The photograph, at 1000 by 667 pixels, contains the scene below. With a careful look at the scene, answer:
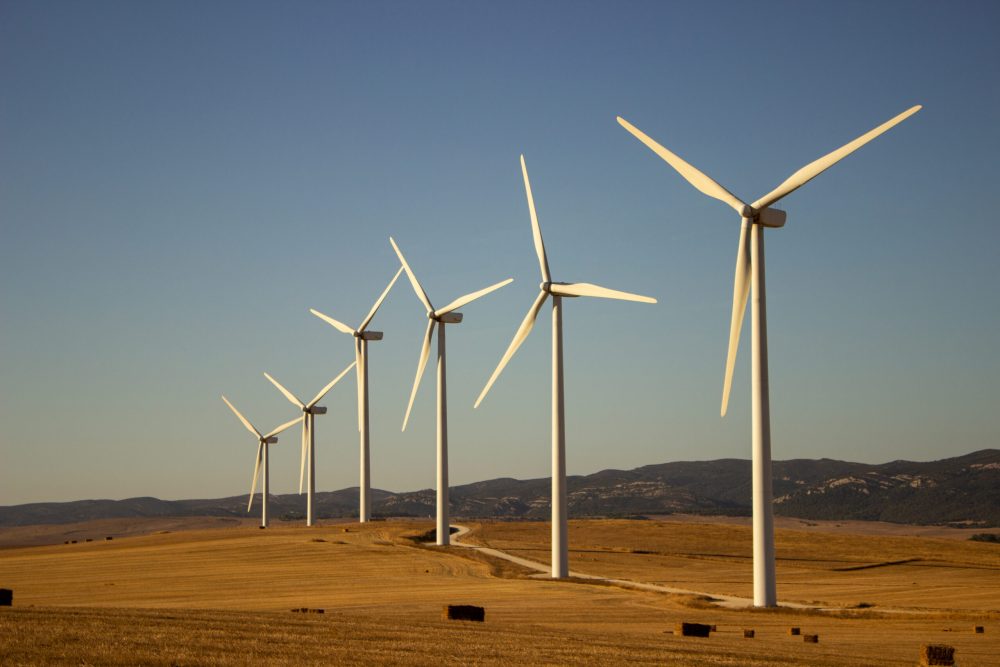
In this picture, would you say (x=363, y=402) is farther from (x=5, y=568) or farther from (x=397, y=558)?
(x=5, y=568)

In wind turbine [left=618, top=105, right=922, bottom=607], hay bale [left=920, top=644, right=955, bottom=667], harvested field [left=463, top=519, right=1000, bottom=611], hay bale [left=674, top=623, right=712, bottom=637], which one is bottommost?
harvested field [left=463, top=519, right=1000, bottom=611]

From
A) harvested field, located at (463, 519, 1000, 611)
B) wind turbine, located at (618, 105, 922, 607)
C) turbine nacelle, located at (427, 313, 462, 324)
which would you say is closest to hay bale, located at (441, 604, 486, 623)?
wind turbine, located at (618, 105, 922, 607)

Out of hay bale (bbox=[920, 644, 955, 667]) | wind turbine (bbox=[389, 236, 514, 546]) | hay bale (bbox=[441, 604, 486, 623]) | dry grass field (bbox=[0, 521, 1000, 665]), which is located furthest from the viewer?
wind turbine (bbox=[389, 236, 514, 546])

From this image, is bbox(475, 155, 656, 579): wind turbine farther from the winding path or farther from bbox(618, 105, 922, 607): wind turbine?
bbox(618, 105, 922, 607): wind turbine

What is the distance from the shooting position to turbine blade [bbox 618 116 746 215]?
5122 centimetres

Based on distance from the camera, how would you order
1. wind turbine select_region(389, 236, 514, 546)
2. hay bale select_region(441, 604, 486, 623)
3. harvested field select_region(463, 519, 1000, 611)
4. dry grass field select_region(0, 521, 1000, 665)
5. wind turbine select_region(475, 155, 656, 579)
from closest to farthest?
dry grass field select_region(0, 521, 1000, 665) → hay bale select_region(441, 604, 486, 623) → harvested field select_region(463, 519, 1000, 611) → wind turbine select_region(475, 155, 656, 579) → wind turbine select_region(389, 236, 514, 546)

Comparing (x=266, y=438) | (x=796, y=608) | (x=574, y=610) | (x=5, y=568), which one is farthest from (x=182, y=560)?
(x=266, y=438)

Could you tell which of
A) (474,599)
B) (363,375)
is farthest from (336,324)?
(474,599)

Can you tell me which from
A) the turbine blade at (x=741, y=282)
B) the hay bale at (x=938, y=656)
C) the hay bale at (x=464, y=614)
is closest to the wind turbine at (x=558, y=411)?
the turbine blade at (x=741, y=282)

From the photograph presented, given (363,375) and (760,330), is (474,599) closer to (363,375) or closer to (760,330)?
(760,330)

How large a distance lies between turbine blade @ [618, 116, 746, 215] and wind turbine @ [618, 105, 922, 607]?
0.87 metres

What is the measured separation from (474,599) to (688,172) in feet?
76.4

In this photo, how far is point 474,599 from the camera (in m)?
48.9

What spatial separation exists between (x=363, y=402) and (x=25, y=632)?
82.6 meters
